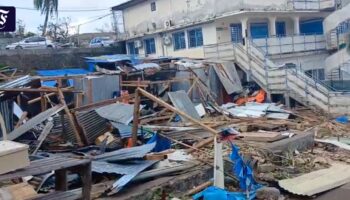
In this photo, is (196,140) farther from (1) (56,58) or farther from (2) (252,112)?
(1) (56,58)

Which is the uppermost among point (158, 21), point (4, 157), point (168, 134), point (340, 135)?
point (158, 21)

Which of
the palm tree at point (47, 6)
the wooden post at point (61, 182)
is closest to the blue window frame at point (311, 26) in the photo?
the palm tree at point (47, 6)

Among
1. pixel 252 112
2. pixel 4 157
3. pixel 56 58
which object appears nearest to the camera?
pixel 4 157

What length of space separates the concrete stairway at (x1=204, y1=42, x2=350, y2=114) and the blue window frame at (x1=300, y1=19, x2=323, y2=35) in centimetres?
1002

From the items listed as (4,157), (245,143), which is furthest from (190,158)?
(4,157)

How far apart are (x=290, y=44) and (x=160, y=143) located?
18545 millimetres

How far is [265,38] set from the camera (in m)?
26.0

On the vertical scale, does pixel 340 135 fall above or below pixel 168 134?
below

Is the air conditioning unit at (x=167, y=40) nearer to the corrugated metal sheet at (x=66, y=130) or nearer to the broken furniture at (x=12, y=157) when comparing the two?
the corrugated metal sheet at (x=66, y=130)

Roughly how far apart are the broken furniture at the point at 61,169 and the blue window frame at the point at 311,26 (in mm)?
28570

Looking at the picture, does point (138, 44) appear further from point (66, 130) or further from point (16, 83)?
point (66, 130)

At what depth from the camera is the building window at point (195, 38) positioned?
94.9 ft

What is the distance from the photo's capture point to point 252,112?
58.1 feet

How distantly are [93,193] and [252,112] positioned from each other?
454 inches
